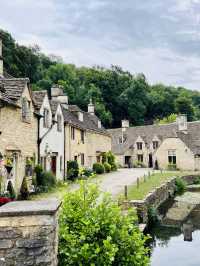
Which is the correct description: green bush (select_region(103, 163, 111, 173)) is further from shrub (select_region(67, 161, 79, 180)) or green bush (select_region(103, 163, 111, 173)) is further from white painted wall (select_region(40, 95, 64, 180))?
white painted wall (select_region(40, 95, 64, 180))

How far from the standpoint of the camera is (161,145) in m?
58.1

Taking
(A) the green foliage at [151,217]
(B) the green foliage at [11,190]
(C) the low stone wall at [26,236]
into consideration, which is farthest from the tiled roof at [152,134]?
(C) the low stone wall at [26,236]

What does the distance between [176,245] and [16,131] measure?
10.4 metres

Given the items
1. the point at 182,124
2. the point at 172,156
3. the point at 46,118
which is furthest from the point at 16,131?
the point at 182,124

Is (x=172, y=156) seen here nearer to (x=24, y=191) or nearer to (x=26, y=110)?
(x=26, y=110)

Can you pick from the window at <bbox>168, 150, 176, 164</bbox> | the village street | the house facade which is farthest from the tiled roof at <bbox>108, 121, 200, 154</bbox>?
the house facade

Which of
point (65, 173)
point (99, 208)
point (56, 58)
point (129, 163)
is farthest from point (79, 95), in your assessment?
point (99, 208)

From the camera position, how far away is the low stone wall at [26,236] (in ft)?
22.0

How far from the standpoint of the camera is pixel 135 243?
28.5 ft

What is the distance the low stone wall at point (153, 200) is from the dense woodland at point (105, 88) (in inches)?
1867

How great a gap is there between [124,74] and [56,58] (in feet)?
81.5

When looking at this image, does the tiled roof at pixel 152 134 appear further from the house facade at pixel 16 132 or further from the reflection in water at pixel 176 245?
the reflection in water at pixel 176 245

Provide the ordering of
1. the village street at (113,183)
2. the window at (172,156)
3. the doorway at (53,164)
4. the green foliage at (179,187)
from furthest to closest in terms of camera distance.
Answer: the window at (172,156) < the green foliage at (179,187) < the doorway at (53,164) < the village street at (113,183)

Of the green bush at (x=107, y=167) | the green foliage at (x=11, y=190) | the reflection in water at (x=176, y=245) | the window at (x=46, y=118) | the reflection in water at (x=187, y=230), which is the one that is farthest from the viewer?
the green bush at (x=107, y=167)
